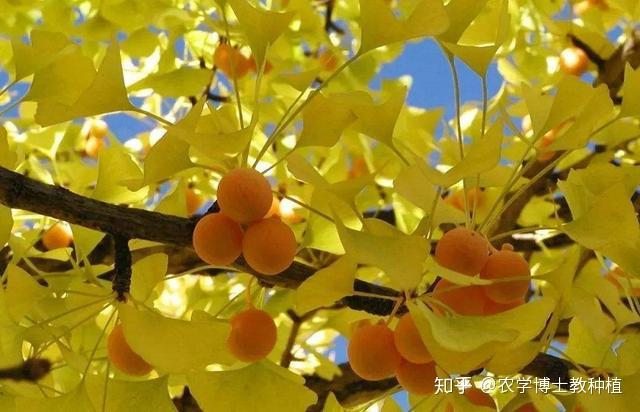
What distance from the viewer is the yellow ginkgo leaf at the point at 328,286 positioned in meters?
0.62

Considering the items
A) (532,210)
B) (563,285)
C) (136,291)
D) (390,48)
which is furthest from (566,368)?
(390,48)

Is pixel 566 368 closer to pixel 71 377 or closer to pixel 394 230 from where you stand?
pixel 394 230

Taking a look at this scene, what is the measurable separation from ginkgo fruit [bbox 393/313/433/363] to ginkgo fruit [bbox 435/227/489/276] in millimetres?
54

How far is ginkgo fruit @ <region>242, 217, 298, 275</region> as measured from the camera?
65 cm

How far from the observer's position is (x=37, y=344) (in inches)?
28.8

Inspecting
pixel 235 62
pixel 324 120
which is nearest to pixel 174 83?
pixel 235 62

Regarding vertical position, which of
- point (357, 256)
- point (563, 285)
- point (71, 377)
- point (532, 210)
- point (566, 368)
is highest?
point (357, 256)

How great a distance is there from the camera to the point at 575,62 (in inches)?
58.6

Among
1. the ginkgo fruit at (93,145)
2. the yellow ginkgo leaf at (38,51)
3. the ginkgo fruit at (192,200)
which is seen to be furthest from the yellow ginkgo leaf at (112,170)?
the ginkgo fruit at (93,145)

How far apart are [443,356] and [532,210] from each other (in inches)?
39.6

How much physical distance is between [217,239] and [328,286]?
99mm

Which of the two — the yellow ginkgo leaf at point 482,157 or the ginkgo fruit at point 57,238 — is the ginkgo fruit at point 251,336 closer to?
the yellow ginkgo leaf at point 482,157

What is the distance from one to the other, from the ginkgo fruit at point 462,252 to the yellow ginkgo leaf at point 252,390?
0.16 meters

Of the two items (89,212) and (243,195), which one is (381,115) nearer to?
(243,195)
